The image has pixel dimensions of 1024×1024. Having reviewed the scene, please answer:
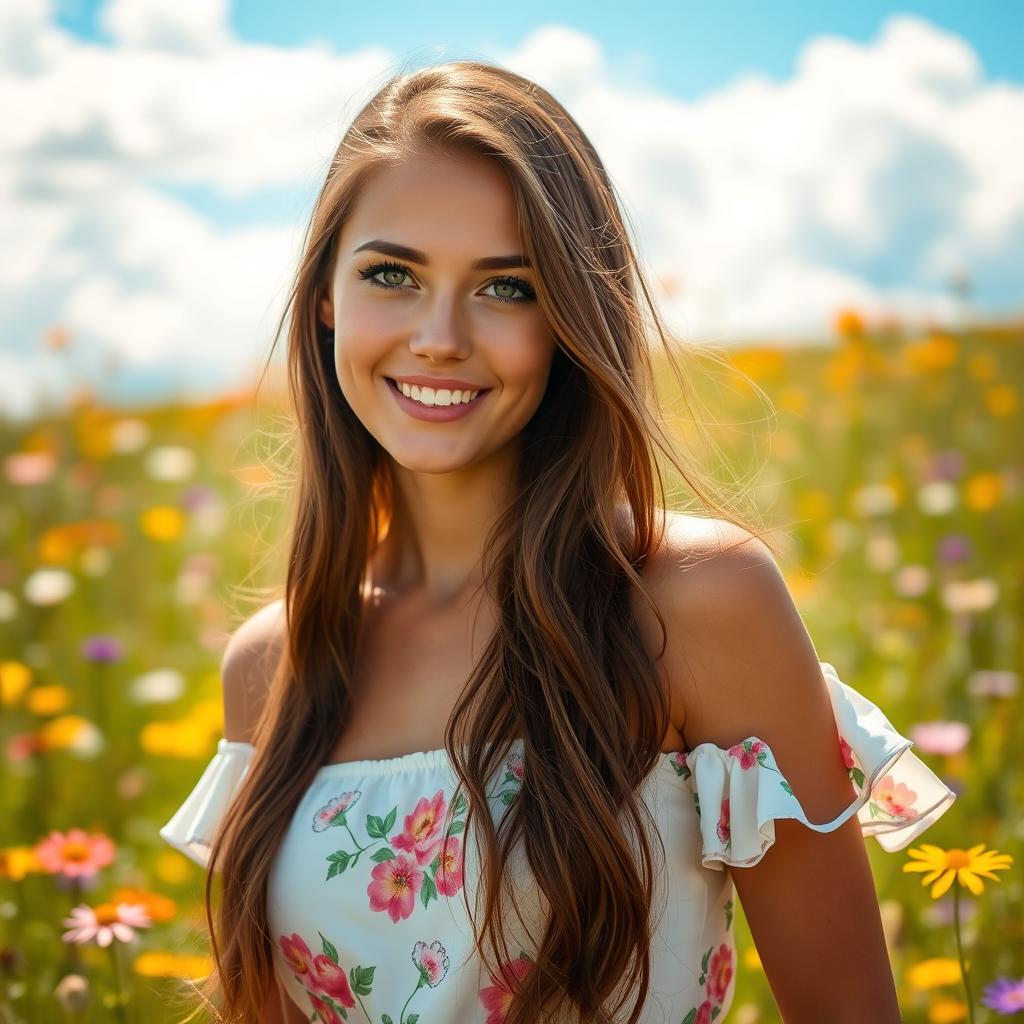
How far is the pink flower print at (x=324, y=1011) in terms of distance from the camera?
5.88ft

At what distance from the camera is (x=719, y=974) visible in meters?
1.73

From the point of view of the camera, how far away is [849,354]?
442 centimetres

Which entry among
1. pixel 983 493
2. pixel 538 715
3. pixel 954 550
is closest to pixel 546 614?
pixel 538 715

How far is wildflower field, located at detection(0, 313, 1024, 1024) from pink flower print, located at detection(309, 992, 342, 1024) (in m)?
0.28

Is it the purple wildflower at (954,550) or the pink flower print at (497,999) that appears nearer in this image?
the pink flower print at (497,999)

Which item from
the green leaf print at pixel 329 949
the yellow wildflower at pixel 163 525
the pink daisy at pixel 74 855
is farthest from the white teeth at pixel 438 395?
the yellow wildflower at pixel 163 525

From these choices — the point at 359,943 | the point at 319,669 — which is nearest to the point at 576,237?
the point at 319,669

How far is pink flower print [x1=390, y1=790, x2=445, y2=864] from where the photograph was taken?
1.66 m

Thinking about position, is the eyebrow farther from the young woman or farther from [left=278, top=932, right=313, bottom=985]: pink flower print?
[left=278, top=932, right=313, bottom=985]: pink flower print

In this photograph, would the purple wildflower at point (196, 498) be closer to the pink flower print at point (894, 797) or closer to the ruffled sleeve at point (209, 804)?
the ruffled sleeve at point (209, 804)

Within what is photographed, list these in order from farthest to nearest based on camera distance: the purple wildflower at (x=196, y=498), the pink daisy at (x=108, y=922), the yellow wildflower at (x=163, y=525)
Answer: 1. the purple wildflower at (x=196, y=498)
2. the yellow wildflower at (x=163, y=525)
3. the pink daisy at (x=108, y=922)

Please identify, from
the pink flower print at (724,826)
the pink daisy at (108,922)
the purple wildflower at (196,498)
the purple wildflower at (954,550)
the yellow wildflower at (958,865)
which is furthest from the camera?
the purple wildflower at (196,498)

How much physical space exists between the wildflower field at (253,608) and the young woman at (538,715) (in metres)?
0.18

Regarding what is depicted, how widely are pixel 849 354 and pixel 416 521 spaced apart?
2801 millimetres
